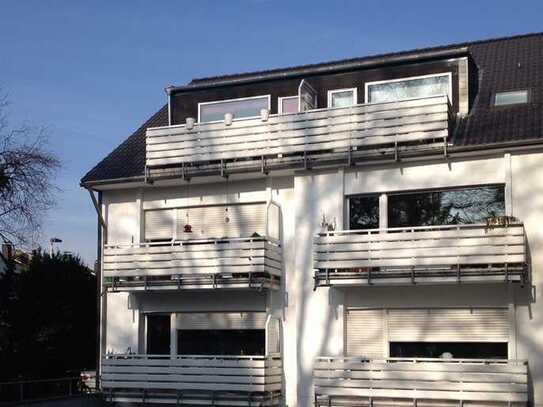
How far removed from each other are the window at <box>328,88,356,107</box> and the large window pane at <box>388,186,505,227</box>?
296cm

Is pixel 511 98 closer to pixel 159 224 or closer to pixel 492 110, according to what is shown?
pixel 492 110

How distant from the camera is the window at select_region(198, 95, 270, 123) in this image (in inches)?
870

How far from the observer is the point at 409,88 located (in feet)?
68.3

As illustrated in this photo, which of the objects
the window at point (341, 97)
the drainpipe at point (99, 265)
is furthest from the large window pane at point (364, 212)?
the drainpipe at point (99, 265)

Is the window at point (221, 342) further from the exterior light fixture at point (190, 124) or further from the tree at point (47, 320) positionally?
the tree at point (47, 320)

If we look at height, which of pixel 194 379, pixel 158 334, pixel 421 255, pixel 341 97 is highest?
pixel 341 97

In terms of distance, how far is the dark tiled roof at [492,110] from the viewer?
18984 mm

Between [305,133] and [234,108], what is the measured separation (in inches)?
109

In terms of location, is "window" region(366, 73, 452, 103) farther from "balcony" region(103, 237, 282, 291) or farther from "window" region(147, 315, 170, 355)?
"window" region(147, 315, 170, 355)

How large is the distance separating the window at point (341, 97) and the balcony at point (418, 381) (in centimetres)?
622

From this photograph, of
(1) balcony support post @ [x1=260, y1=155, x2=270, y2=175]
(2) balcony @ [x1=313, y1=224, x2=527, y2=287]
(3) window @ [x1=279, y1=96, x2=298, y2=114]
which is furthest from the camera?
(3) window @ [x1=279, y1=96, x2=298, y2=114]

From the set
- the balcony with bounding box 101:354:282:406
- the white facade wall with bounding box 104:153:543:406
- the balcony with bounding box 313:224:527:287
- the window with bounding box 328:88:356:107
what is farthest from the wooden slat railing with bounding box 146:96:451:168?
the balcony with bounding box 101:354:282:406

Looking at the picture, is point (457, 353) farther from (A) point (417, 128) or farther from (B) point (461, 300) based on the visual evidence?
(A) point (417, 128)

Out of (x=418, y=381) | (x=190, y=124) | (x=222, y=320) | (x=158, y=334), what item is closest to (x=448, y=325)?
(x=418, y=381)
